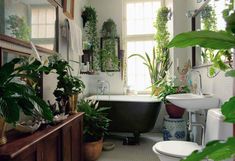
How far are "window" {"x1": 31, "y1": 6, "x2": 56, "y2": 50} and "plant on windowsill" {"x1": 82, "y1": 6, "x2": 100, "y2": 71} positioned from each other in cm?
152

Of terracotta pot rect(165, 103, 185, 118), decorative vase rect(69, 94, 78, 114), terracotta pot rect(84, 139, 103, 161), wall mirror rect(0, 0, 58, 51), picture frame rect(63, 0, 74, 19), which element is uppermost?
picture frame rect(63, 0, 74, 19)

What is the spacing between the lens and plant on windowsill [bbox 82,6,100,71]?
3871 mm

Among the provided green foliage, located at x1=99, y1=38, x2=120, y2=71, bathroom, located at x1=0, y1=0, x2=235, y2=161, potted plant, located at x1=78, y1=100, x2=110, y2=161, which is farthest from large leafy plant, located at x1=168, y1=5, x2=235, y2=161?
green foliage, located at x1=99, y1=38, x2=120, y2=71

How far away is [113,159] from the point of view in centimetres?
285

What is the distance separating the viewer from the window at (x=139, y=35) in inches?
174

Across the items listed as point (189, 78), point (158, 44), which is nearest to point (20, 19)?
point (189, 78)

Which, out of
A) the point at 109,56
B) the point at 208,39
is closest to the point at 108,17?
the point at 109,56

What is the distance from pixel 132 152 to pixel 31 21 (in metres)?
2.21

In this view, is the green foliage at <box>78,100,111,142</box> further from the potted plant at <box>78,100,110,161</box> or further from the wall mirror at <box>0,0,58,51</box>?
the wall mirror at <box>0,0,58,51</box>

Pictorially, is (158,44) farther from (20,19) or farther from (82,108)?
(20,19)

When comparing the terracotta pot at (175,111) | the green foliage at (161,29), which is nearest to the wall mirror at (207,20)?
the terracotta pot at (175,111)

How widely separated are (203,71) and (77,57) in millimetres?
1925

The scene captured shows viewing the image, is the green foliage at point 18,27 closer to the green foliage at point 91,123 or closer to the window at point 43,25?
the window at point 43,25

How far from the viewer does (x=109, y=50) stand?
4.25 m
